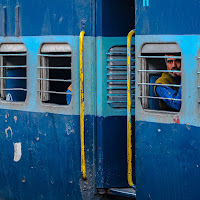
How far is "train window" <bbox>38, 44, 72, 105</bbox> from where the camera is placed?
6.75 meters

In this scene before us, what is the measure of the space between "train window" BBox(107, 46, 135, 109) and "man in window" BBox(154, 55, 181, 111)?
637 millimetres

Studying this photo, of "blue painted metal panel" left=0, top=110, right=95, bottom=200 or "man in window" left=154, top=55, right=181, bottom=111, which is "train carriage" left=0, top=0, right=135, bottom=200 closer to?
"blue painted metal panel" left=0, top=110, right=95, bottom=200

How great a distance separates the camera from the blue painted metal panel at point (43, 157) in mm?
A: 6672

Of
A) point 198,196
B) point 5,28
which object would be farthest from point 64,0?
point 198,196

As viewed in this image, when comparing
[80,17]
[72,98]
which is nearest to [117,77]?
[72,98]

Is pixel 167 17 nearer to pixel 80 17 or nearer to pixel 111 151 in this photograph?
pixel 80 17

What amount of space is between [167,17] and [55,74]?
5.73 feet

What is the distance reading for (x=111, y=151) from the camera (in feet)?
22.0

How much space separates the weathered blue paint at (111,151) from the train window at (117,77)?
0.17 m

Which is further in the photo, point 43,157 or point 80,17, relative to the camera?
point 43,157

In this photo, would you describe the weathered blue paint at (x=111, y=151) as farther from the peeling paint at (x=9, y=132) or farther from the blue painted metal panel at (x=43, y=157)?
the peeling paint at (x=9, y=132)

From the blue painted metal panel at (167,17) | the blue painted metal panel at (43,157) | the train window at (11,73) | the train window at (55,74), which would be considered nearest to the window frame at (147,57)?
the blue painted metal panel at (167,17)

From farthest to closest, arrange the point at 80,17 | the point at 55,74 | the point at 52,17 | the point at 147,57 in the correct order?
the point at 55,74
the point at 52,17
the point at 80,17
the point at 147,57

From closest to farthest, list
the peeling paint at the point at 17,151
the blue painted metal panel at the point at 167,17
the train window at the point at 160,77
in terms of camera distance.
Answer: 1. the blue painted metal panel at the point at 167,17
2. the train window at the point at 160,77
3. the peeling paint at the point at 17,151
